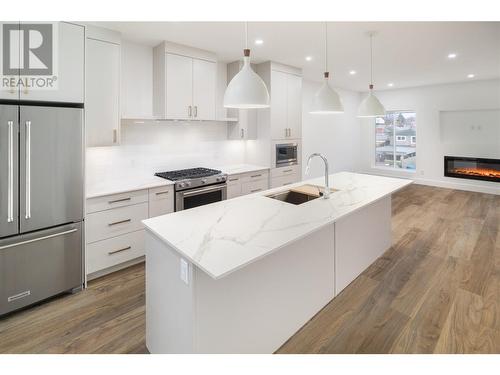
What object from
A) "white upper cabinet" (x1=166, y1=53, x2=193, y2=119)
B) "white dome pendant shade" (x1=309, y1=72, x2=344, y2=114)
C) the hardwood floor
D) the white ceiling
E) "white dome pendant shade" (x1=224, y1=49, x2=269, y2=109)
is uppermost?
the white ceiling

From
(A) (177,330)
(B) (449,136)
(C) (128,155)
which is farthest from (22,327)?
(B) (449,136)

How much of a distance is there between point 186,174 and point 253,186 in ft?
3.59

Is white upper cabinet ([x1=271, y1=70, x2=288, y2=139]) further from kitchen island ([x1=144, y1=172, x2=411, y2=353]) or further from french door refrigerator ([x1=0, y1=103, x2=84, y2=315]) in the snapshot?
french door refrigerator ([x1=0, y1=103, x2=84, y2=315])

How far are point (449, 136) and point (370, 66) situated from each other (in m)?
3.73

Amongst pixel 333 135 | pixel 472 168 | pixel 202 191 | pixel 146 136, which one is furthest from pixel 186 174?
pixel 472 168

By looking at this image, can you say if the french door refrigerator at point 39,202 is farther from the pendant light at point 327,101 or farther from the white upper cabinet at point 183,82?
the pendant light at point 327,101

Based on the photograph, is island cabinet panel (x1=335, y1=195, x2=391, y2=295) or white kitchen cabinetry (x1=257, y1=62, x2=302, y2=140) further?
white kitchen cabinetry (x1=257, y1=62, x2=302, y2=140)

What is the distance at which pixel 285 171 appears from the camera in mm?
4957

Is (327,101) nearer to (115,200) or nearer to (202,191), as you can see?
(202,191)

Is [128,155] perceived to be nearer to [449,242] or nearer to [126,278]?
[126,278]

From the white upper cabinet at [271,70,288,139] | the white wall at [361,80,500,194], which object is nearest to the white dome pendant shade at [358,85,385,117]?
the white upper cabinet at [271,70,288,139]

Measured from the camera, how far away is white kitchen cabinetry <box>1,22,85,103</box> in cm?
246

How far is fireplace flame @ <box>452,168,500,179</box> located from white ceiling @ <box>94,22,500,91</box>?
2.55 m
